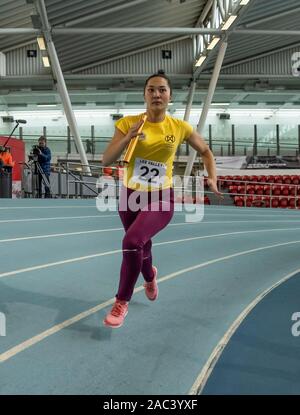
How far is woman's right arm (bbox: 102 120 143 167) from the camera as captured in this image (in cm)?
267

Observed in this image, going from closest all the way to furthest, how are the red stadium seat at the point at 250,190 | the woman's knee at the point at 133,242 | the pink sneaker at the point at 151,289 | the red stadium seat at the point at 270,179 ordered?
the woman's knee at the point at 133,242
the pink sneaker at the point at 151,289
the red stadium seat at the point at 250,190
the red stadium seat at the point at 270,179

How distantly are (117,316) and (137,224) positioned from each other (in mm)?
617

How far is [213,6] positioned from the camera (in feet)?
61.4

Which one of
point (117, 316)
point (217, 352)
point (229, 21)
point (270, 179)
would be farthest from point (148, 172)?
point (270, 179)

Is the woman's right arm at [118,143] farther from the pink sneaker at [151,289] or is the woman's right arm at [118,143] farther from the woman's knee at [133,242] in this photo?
the pink sneaker at [151,289]

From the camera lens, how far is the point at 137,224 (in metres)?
2.93

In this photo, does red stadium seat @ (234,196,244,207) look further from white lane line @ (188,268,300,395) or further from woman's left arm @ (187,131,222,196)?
woman's left arm @ (187,131,222,196)

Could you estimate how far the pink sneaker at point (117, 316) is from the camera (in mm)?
2920

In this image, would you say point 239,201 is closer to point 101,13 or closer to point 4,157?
point 101,13

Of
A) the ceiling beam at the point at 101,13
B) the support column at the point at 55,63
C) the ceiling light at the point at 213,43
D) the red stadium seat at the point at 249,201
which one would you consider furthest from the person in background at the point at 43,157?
the ceiling light at the point at 213,43

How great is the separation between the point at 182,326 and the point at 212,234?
5296 millimetres

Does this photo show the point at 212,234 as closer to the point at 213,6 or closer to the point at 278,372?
the point at 278,372

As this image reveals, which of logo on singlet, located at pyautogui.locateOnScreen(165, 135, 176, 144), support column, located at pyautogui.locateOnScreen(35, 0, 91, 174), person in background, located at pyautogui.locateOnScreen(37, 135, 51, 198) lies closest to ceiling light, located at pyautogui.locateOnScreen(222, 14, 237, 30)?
support column, located at pyautogui.locateOnScreen(35, 0, 91, 174)

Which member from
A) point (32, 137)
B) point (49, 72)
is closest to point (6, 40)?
point (49, 72)
